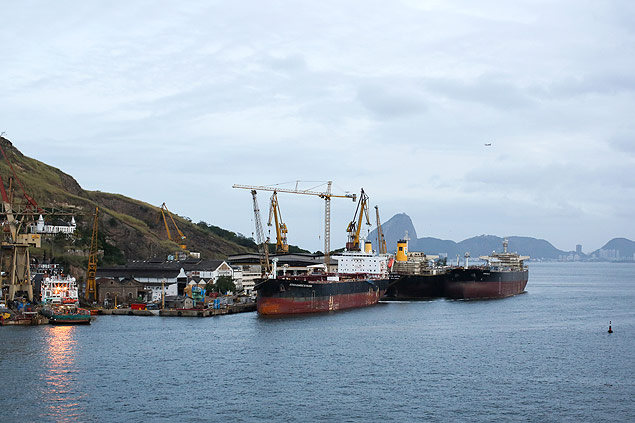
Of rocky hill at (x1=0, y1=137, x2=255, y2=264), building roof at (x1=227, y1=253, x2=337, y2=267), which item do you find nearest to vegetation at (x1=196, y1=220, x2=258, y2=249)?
rocky hill at (x1=0, y1=137, x2=255, y2=264)

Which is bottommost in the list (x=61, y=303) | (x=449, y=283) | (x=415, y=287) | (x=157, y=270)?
(x=61, y=303)

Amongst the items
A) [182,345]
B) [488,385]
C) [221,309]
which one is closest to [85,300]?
[221,309]

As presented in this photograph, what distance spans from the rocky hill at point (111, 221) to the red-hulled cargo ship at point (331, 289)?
39.6 meters

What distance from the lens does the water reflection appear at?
28.5m

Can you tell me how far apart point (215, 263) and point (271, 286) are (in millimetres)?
29600

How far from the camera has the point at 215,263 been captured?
87.4 metres

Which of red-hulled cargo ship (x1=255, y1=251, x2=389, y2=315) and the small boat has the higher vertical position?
red-hulled cargo ship (x1=255, y1=251, x2=389, y2=315)

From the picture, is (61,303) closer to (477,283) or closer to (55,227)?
(477,283)

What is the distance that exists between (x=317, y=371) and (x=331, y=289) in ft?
95.2

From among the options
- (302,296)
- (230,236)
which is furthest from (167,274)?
(230,236)

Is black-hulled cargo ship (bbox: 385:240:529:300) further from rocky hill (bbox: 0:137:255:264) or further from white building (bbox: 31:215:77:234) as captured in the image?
white building (bbox: 31:215:77:234)

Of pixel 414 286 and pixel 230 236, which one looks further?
pixel 230 236

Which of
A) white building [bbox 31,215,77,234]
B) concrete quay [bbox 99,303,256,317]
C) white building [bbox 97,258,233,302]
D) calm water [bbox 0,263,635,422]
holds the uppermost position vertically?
white building [bbox 31,215,77,234]

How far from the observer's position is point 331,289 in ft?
214
